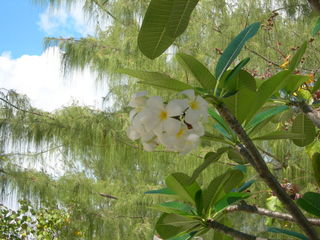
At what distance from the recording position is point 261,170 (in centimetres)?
37

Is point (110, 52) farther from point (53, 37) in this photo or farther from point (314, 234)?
point (314, 234)

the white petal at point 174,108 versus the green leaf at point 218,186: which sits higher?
the white petal at point 174,108

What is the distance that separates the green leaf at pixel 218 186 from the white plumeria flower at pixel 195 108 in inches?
5.5

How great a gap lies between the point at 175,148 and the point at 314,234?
0.15m

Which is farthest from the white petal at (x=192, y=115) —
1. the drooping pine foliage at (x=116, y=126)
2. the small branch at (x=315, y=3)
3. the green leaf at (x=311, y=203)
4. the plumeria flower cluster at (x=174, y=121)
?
the drooping pine foliage at (x=116, y=126)

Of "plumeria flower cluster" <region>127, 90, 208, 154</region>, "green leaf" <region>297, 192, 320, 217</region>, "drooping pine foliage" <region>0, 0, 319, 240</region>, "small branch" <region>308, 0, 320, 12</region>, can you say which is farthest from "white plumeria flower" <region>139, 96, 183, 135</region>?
"drooping pine foliage" <region>0, 0, 319, 240</region>

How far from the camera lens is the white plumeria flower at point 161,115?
1.09 feet

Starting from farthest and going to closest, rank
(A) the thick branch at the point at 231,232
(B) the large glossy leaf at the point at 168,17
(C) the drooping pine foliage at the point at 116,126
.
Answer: (C) the drooping pine foliage at the point at 116,126 → (A) the thick branch at the point at 231,232 → (B) the large glossy leaf at the point at 168,17

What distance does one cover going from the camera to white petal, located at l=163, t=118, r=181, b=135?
33 centimetres

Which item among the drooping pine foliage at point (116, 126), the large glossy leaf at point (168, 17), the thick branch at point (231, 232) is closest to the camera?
the large glossy leaf at point (168, 17)

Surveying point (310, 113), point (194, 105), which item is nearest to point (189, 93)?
point (194, 105)

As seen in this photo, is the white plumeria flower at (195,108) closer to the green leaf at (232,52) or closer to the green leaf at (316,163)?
the green leaf at (232,52)

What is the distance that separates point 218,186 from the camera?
0.47 meters

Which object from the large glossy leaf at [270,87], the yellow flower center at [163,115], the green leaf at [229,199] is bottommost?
the green leaf at [229,199]
